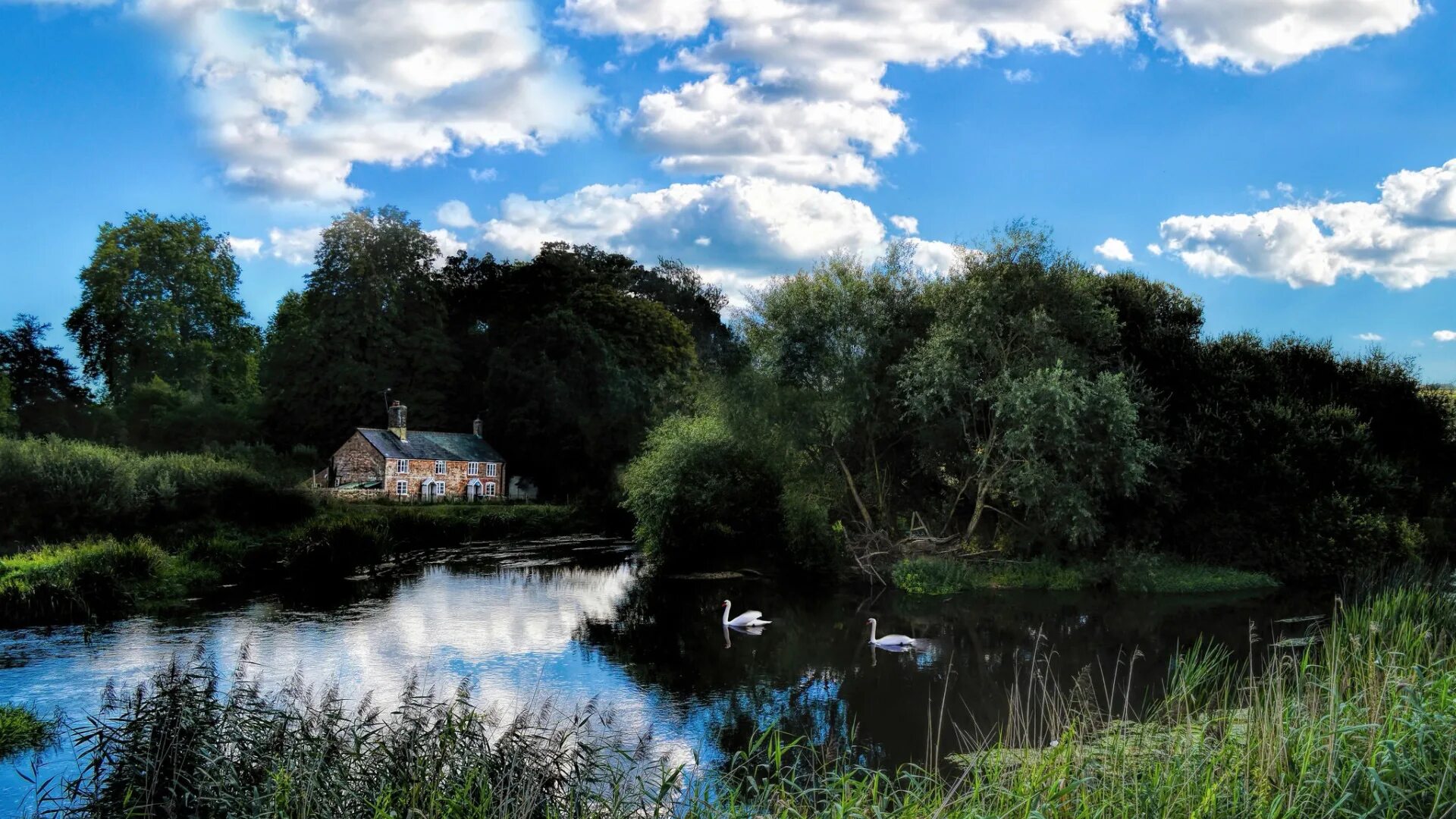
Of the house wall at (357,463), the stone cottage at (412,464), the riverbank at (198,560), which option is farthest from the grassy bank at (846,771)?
the house wall at (357,463)

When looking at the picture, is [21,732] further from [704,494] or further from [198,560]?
[704,494]

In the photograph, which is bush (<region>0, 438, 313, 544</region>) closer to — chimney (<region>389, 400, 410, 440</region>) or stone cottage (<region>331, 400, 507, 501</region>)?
stone cottage (<region>331, 400, 507, 501</region>)

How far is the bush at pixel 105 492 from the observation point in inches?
971

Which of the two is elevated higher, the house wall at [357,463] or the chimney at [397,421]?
the chimney at [397,421]

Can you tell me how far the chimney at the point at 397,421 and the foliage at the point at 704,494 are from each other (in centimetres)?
2376

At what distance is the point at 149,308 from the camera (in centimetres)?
5219

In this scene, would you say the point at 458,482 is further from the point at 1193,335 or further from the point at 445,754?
the point at 445,754

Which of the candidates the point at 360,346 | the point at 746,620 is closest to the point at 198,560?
the point at 746,620

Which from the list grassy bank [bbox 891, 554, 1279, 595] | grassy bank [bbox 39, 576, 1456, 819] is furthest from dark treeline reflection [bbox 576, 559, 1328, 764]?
grassy bank [bbox 39, 576, 1456, 819]

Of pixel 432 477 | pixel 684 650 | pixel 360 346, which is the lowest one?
pixel 684 650

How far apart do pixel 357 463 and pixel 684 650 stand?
1387 inches

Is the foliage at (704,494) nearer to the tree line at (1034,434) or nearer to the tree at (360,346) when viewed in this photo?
the tree line at (1034,434)

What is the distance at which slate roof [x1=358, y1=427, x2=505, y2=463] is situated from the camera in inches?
1892

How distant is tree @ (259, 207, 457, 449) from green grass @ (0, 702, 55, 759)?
141 feet
